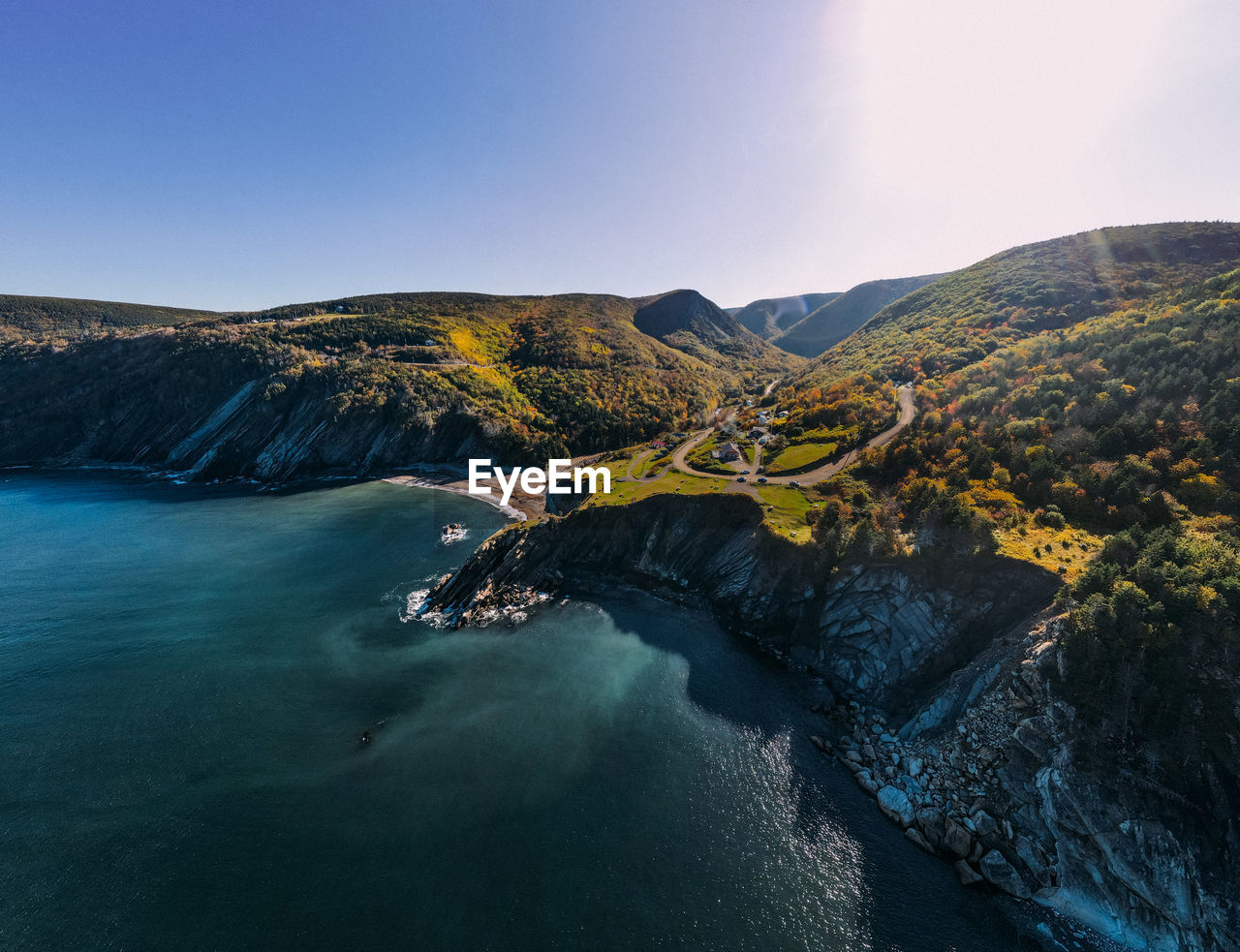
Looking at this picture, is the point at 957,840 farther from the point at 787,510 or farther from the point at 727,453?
the point at 727,453

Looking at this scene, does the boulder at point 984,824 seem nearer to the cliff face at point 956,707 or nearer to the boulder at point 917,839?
the cliff face at point 956,707

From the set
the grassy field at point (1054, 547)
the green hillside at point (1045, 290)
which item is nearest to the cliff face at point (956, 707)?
the grassy field at point (1054, 547)

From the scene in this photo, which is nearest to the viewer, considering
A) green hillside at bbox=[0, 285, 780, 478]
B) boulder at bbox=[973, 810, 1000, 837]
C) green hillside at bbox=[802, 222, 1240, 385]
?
boulder at bbox=[973, 810, 1000, 837]

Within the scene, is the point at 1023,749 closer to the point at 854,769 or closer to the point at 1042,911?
the point at 1042,911

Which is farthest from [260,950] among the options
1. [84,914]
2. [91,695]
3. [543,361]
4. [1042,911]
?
[543,361]

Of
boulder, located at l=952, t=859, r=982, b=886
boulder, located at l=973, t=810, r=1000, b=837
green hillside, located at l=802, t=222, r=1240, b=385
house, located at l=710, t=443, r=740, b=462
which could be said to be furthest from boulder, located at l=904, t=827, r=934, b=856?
green hillside, located at l=802, t=222, r=1240, b=385

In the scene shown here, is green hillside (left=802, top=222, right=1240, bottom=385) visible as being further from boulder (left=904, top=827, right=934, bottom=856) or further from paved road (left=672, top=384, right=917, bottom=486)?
boulder (left=904, top=827, right=934, bottom=856)

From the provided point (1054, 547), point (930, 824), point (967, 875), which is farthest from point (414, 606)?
point (1054, 547)

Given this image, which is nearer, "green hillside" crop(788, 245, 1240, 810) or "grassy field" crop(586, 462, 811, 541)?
"green hillside" crop(788, 245, 1240, 810)
